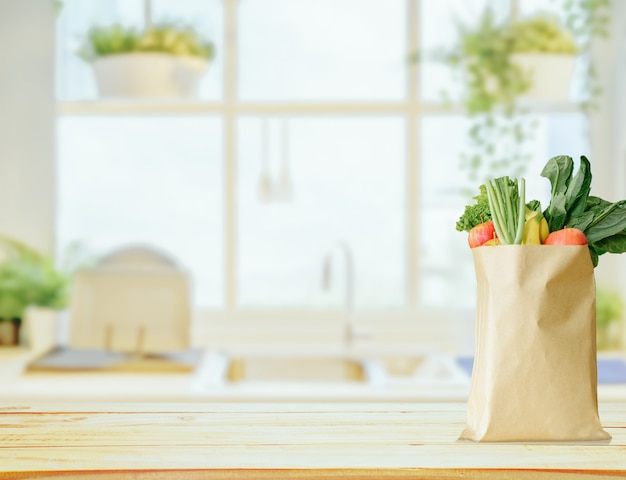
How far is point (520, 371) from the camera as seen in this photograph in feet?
3.81

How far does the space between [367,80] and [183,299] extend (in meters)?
1.01

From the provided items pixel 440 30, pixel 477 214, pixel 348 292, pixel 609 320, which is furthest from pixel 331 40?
pixel 477 214

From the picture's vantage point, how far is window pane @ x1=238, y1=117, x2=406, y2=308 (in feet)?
10.5

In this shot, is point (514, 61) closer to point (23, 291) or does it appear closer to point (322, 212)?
point (322, 212)

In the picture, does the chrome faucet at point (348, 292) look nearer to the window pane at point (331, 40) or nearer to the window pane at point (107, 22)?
the window pane at point (331, 40)

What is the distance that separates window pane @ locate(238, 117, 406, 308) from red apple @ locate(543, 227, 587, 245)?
1997 millimetres

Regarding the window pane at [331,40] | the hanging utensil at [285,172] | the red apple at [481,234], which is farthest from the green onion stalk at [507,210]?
the window pane at [331,40]

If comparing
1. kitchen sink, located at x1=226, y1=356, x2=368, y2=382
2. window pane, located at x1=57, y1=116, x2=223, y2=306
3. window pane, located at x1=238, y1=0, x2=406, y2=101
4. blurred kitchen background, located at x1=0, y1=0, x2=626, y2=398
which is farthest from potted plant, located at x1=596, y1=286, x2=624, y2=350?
window pane, located at x1=57, y1=116, x2=223, y2=306

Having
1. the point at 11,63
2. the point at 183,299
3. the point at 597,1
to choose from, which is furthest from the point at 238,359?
the point at 597,1

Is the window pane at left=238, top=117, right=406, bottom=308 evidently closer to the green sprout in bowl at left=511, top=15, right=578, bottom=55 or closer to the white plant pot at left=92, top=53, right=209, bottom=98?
the white plant pot at left=92, top=53, right=209, bottom=98

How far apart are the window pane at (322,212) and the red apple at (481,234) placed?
1947 millimetres

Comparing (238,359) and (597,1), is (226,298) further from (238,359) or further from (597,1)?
(597,1)

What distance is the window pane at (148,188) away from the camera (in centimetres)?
320

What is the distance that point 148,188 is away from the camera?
320 cm
